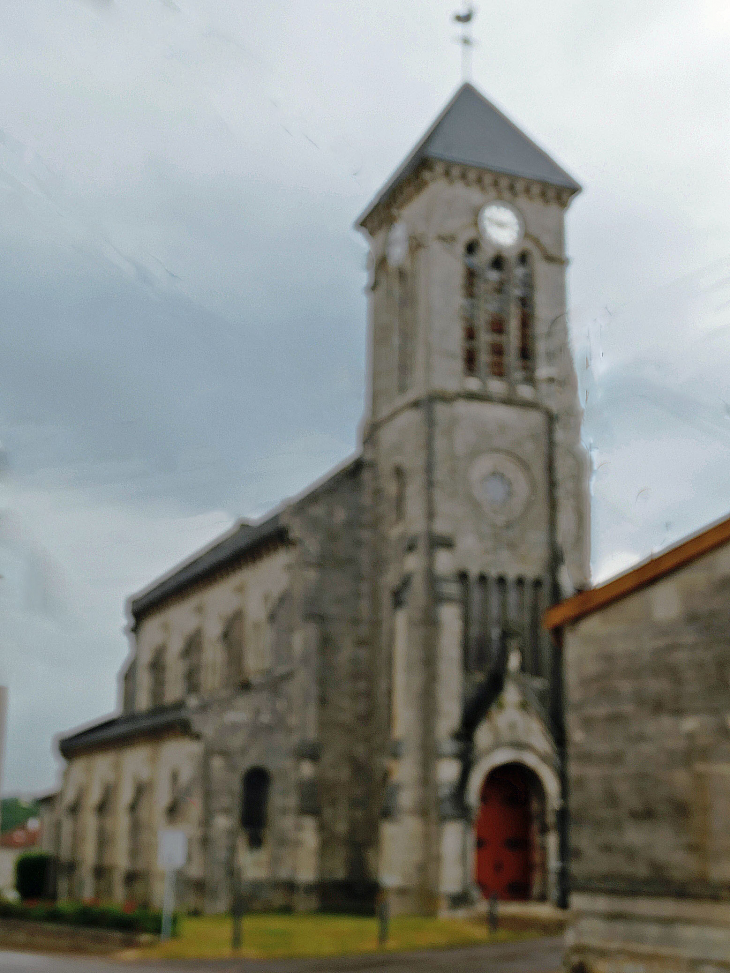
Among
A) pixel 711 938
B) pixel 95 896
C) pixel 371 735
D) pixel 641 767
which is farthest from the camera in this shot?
pixel 95 896

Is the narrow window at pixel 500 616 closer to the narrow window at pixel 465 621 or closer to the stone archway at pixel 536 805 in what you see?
the narrow window at pixel 465 621

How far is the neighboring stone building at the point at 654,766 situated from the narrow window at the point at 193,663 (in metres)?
28.5

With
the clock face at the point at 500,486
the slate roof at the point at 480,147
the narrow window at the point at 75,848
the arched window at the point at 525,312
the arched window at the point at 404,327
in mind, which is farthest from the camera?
the narrow window at the point at 75,848

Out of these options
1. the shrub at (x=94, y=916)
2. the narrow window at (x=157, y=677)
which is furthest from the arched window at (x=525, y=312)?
the shrub at (x=94, y=916)

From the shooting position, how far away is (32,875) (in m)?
45.9

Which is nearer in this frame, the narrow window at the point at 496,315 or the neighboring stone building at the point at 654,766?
the neighboring stone building at the point at 654,766

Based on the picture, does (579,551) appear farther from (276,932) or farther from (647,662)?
(647,662)

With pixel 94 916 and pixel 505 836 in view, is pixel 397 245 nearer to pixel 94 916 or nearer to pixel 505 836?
pixel 505 836

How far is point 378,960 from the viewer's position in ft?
70.4

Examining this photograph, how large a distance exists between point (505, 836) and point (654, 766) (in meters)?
18.9

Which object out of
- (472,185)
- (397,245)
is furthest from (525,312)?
(397,245)

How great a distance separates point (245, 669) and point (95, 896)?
30.0 feet

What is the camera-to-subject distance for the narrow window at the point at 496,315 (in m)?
37.7

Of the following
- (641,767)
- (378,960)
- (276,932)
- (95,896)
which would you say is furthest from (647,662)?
(95,896)
